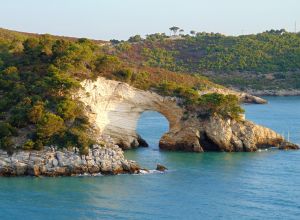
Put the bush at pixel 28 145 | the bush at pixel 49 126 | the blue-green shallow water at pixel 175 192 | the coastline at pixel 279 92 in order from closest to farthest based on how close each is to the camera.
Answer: the blue-green shallow water at pixel 175 192
the bush at pixel 28 145
the bush at pixel 49 126
the coastline at pixel 279 92

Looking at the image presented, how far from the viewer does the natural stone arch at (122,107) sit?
51281 mm

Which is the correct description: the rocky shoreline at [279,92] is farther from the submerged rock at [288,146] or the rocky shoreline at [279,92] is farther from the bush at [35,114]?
the bush at [35,114]

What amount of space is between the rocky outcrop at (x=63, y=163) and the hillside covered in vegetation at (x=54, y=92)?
0.63 meters

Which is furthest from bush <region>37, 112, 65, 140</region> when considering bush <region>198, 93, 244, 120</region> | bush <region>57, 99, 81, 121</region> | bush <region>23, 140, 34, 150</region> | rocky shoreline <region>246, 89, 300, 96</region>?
rocky shoreline <region>246, 89, 300, 96</region>

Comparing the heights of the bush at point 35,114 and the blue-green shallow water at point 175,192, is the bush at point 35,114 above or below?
above

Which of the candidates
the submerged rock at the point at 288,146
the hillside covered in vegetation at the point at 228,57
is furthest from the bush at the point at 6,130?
the hillside covered in vegetation at the point at 228,57

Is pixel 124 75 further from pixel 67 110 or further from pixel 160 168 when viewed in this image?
pixel 160 168

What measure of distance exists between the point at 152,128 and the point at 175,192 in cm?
3239

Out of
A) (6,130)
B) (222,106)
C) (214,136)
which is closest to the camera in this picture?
(6,130)

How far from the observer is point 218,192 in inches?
1524

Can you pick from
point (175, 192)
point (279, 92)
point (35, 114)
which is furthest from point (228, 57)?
point (175, 192)

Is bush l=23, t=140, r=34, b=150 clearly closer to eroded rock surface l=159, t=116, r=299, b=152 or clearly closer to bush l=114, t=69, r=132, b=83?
bush l=114, t=69, r=132, b=83

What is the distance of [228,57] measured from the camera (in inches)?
5832

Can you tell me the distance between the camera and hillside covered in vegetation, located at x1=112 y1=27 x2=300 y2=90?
13850 cm
